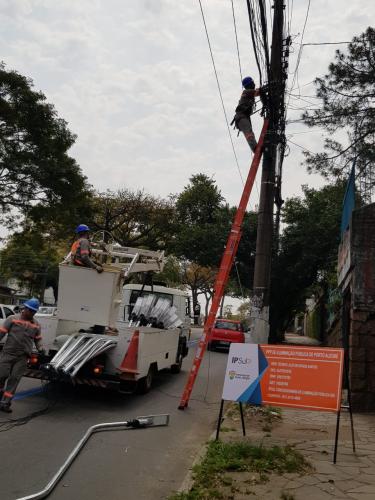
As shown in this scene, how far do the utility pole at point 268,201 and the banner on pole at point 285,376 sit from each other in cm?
265

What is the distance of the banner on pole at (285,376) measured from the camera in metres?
6.52

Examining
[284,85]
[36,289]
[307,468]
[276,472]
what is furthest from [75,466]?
[36,289]

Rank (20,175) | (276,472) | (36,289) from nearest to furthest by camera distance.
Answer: (276,472)
(20,175)
(36,289)

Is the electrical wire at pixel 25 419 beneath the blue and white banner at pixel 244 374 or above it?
beneath

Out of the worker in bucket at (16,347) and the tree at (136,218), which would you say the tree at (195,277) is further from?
the worker in bucket at (16,347)

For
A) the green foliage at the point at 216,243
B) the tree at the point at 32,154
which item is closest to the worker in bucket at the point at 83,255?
the tree at the point at 32,154

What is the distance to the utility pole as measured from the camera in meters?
9.83

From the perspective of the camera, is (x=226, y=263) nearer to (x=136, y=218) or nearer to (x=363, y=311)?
(x=363, y=311)

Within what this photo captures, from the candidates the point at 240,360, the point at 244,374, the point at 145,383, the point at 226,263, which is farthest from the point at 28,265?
the point at 244,374

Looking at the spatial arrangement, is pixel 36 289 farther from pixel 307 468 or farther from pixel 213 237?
pixel 307 468

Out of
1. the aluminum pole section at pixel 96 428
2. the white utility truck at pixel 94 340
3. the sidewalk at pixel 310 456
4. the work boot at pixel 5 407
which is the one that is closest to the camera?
the aluminum pole section at pixel 96 428

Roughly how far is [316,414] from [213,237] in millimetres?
20612

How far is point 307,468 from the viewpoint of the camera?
5531 mm

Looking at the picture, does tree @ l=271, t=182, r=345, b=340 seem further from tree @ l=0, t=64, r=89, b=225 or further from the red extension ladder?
the red extension ladder
